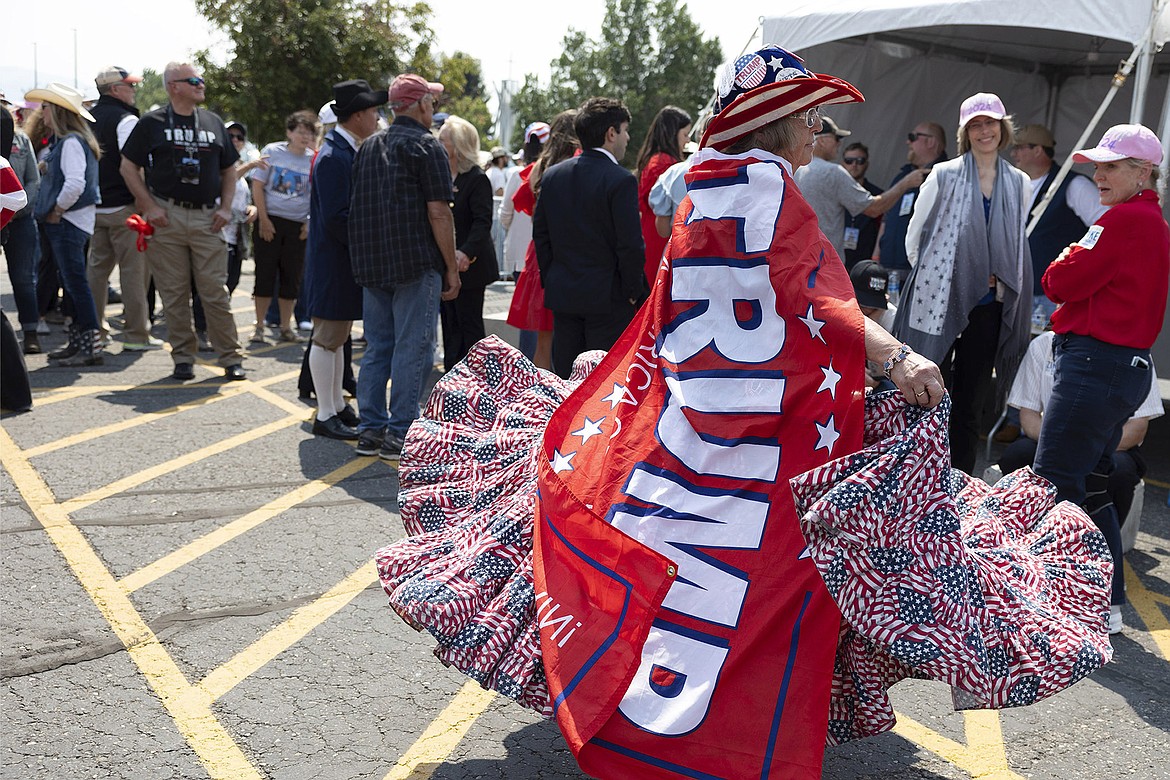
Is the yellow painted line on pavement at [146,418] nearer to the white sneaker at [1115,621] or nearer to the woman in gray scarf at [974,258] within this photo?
the woman in gray scarf at [974,258]

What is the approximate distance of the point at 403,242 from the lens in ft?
19.9

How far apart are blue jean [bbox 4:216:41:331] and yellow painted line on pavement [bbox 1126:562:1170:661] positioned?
26.6 ft

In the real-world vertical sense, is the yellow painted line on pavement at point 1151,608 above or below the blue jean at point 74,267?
below

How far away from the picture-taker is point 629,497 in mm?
2752

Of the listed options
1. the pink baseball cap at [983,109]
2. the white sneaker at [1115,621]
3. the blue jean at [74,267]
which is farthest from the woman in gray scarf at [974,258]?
the blue jean at [74,267]

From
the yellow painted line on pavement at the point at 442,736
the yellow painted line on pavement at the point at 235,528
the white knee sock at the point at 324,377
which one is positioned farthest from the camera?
the white knee sock at the point at 324,377

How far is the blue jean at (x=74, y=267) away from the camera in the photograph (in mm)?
8547

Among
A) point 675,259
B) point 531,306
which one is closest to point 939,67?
point 531,306

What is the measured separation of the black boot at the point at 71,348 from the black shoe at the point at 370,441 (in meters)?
3.55

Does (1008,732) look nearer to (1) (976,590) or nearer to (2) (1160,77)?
(1) (976,590)

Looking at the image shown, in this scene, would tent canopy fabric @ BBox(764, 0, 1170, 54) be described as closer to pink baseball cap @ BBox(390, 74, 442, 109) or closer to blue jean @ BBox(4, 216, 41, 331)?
pink baseball cap @ BBox(390, 74, 442, 109)

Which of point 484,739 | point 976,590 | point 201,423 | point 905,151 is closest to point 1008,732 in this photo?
point 976,590

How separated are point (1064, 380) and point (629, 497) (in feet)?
7.69

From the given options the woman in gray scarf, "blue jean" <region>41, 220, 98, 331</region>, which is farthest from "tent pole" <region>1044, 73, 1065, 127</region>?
"blue jean" <region>41, 220, 98, 331</region>
